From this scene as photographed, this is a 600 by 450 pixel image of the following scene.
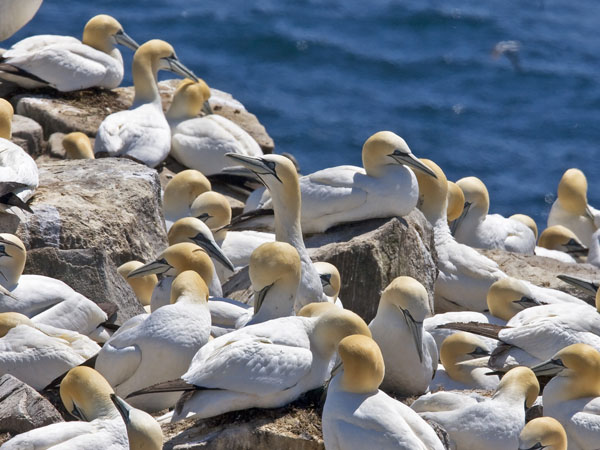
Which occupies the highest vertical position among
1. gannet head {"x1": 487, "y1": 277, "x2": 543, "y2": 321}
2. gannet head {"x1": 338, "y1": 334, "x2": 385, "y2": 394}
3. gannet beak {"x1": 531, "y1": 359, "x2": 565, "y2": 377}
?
gannet head {"x1": 338, "y1": 334, "x2": 385, "y2": 394}

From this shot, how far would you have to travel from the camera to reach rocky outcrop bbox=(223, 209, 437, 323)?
8688mm

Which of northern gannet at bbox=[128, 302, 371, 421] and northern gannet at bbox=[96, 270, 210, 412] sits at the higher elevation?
northern gannet at bbox=[128, 302, 371, 421]

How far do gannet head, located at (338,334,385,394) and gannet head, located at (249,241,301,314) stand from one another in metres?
→ 1.12

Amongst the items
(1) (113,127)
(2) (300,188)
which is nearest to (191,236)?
(2) (300,188)

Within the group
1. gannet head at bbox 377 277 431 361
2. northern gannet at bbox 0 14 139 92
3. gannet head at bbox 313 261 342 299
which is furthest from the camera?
northern gannet at bbox 0 14 139 92

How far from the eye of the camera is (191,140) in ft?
37.0

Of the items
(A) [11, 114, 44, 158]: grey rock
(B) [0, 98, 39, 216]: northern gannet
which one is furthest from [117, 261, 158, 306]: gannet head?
(A) [11, 114, 44, 158]: grey rock

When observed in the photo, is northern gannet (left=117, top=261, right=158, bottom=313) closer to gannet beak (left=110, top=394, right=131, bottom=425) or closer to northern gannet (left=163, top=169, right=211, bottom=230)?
northern gannet (left=163, top=169, right=211, bottom=230)

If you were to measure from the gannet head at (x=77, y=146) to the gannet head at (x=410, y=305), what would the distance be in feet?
11.7

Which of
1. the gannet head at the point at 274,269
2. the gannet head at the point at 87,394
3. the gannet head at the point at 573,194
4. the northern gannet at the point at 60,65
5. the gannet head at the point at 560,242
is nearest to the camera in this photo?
the gannet head at the point at 87,394

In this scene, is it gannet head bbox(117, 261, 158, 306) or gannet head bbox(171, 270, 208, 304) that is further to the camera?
gannet head bbox(117, 261, 158, 306)

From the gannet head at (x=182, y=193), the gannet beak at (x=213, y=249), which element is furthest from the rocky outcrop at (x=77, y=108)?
the gannet beak at (x=213, y=249)

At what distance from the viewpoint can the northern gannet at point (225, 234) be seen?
895 cm

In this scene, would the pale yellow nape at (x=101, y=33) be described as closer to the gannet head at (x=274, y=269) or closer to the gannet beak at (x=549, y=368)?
the gannet head at (x=274, y=269)
